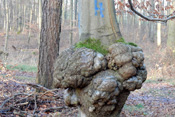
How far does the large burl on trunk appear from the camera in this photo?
3.01m

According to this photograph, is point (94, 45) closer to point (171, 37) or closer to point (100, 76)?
point (100, 76)

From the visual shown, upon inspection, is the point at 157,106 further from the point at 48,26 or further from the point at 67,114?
the point at 48,26

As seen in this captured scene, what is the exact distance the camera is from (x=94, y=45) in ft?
11.2

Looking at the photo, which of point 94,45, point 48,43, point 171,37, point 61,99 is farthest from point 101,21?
point 171,37

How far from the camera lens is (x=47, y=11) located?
6836mm

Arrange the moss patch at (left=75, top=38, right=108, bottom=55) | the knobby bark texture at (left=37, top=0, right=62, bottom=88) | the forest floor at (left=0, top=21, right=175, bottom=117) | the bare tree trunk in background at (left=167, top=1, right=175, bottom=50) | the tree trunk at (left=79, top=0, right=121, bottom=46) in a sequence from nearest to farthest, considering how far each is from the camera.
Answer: the moss patch at (left=75, top=38, right=108, bottom=55), the tree trunk at (left=79, top=0, right=121, bottom=46), the forest floor at (left=0, top=21, right=175, bottom=117), the knobby bark texture at (left=37, top=0, right=62, bottom=88), the bare tree trunk in background at (left=167, top=1, right=175, bottom=50)

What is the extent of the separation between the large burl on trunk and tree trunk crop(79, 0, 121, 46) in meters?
0.32

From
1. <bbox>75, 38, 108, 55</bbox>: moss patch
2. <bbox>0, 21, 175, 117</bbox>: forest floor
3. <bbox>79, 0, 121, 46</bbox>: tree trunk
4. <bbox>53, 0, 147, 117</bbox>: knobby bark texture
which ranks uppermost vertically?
<bbox>79, 0, 121, 46</bbox>: tree trunk

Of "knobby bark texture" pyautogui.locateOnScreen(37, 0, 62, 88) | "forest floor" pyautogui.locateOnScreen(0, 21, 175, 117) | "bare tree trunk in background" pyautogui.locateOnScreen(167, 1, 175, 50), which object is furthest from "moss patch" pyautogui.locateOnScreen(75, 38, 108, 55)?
"bare tree trunk in background" pyautogui.locateOnScreen(167, 1, 175, 50)

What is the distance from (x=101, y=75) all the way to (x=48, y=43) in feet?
13.3

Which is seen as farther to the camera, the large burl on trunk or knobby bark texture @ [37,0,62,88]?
knobby bark texture @ [37,0,62,88]

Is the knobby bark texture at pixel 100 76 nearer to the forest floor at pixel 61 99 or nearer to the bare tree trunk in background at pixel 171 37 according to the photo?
the forest floor at pixel 61 99

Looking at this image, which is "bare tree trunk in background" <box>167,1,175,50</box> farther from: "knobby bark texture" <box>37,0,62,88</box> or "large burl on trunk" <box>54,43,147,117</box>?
"large burl on trunk" <box>54,43,147,117</box>

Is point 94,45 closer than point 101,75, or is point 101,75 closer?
point 101,75
